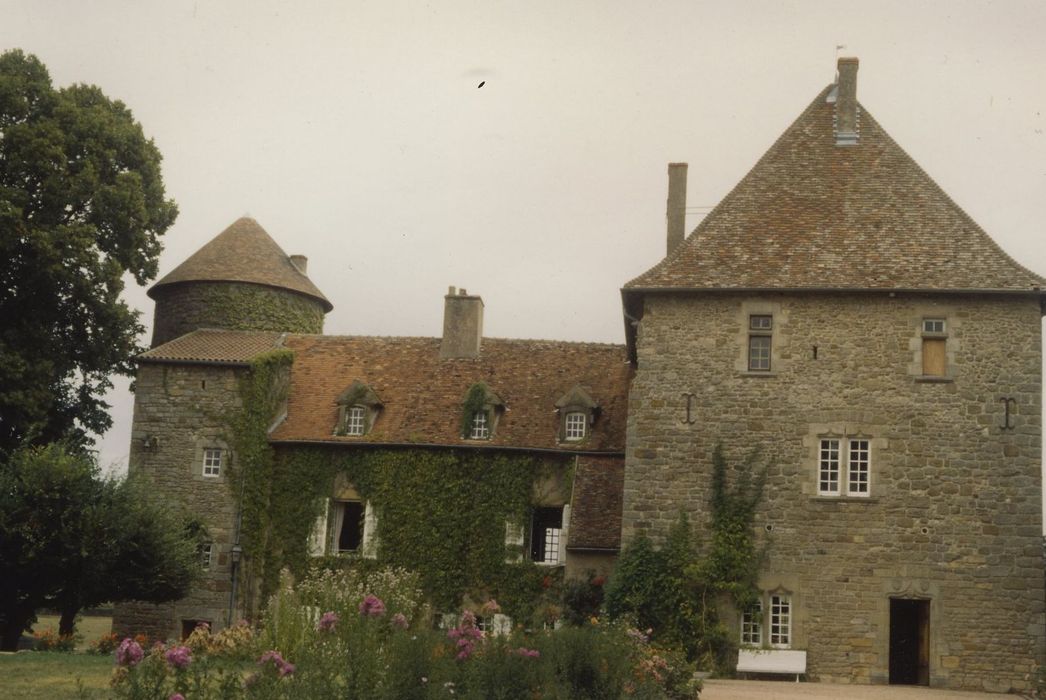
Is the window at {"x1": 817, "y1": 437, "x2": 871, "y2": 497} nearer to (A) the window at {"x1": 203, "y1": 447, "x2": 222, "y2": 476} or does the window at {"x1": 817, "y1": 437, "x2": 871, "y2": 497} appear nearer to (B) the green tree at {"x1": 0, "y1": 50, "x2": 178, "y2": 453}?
(A) the window at {"x1": 203, "y1": 447, "x2": 222, "y2": 476}

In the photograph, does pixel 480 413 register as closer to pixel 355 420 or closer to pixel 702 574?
pixel 355 420

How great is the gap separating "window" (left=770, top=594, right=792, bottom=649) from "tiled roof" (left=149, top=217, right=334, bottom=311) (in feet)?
55.8

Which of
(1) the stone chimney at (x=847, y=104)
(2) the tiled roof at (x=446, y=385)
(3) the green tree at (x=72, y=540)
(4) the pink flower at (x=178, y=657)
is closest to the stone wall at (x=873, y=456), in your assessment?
(1) the stone chimney at (x=847, y=104)

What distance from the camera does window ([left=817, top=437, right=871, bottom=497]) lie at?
24.5m

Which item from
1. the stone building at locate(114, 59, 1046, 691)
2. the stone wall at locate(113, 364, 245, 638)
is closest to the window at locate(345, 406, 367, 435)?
the stone wall at locate(113, 364, 245, 638)

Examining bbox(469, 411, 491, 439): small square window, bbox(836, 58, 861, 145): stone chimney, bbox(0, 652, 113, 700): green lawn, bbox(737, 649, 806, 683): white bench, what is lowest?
bbox(0, 652, 113, 700): green lawn

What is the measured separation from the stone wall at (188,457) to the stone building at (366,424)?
3 centimetres

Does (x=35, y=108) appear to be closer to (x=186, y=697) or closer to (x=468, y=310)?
(x=468, y=310)

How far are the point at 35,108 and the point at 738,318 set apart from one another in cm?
1872

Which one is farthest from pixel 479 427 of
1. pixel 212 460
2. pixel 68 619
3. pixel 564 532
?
pixel 68 619

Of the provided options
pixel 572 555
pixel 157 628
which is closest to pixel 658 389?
pixel 572 555

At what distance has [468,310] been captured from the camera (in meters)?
33.9

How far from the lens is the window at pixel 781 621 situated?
24.1 m

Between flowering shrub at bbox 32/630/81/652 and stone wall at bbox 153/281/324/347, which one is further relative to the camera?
stone wall at bbox 153/281/324/347
